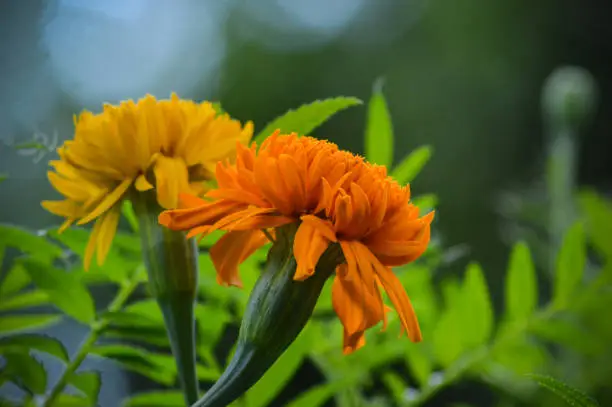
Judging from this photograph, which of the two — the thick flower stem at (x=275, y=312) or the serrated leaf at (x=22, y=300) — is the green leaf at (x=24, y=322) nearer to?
the serrated leaf at (x=22, y=300)

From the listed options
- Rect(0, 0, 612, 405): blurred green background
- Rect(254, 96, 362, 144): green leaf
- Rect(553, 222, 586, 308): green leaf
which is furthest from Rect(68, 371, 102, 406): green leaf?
Rect(0, 0, 612, 405): blurred green background

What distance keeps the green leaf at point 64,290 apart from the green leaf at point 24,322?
0.13 feet

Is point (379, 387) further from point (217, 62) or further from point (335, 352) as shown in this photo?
point (217, 62)

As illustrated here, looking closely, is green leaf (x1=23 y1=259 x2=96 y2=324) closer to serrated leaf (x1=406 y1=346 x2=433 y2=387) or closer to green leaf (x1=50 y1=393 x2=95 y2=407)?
green leaf (x1=50 y1=393 x2=95 y2=407)

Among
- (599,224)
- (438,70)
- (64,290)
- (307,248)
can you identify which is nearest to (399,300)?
Answer: (307,248)

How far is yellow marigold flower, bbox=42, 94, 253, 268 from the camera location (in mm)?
226

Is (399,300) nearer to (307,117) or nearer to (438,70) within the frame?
(307,117)

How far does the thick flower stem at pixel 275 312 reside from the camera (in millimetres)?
203

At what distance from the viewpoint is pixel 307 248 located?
0.19 metres

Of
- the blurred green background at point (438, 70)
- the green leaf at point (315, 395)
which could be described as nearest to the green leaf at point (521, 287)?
the green leaf at point (315, 395)

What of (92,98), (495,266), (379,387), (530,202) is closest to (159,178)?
(92,98)

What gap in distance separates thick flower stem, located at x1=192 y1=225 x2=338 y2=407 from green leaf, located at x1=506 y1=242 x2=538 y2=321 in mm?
184

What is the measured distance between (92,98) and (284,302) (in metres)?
0.51

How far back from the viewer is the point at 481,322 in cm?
37
